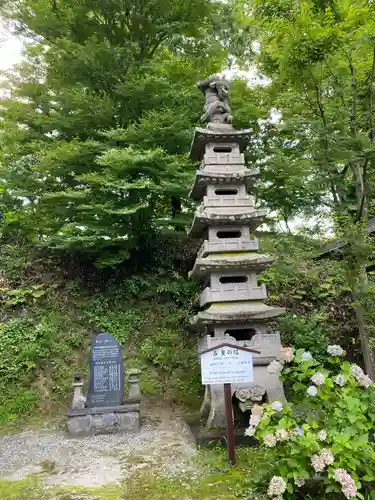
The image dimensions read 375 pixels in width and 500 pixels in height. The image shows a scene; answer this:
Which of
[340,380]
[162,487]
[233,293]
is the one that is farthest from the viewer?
[233,293]

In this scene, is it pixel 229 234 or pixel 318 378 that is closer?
pixel 318 378

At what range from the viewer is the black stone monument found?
7.68 m

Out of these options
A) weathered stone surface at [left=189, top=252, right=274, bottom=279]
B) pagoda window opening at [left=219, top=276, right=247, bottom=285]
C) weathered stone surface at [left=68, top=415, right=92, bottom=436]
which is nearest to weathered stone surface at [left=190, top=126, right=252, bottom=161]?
weathered stone surface at [left=189, top=252, right=274, bottom=279]

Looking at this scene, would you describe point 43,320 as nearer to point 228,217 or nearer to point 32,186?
point 32,186

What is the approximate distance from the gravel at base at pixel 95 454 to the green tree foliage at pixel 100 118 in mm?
5081

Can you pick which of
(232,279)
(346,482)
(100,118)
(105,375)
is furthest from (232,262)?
(100,118)

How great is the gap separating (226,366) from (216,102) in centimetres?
666

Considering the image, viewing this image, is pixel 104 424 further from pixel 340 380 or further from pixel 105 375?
pixel 340 380

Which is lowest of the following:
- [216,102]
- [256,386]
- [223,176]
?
[256,386]

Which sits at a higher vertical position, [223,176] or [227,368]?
[223,176]

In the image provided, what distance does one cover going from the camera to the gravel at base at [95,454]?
17.5ft

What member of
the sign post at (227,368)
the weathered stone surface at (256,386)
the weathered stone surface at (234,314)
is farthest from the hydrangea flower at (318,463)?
the weathered stone surface at (234,314)

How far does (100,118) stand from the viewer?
37.8ft

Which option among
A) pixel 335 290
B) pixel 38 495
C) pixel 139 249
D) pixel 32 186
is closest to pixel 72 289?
pixel 139 249
